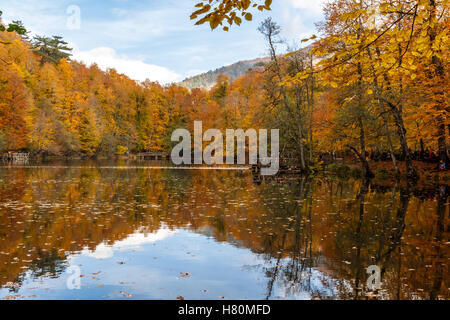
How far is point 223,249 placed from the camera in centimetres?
715

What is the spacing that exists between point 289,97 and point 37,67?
4532cm

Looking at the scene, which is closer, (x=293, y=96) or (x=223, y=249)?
(x=223, y=249)

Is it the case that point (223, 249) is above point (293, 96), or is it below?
below

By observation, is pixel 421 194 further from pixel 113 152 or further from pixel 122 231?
pixel 113 152

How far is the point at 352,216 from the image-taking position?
34.3 ft

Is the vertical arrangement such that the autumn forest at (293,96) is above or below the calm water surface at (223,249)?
above

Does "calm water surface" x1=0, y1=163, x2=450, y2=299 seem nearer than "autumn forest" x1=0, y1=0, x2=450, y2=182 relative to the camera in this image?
Yes

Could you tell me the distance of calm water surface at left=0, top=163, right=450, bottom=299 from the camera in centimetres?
493

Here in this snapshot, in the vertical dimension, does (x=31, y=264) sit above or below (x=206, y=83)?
below

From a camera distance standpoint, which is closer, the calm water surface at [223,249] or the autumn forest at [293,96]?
the calm water surface at [223,249]

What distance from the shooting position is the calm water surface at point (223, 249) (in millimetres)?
4926

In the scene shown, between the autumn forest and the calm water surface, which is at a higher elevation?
the autumn forest
